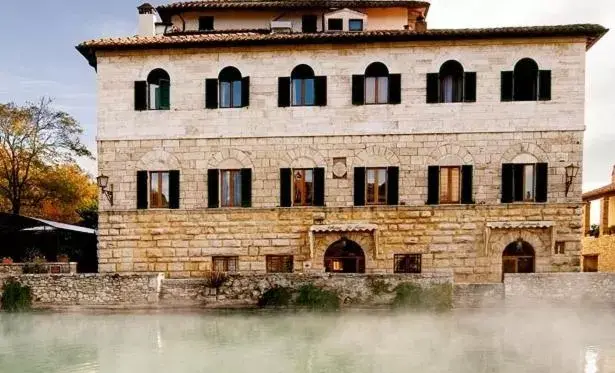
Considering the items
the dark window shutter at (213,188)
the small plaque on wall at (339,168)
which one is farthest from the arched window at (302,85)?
the dark window shutter at (213,188)

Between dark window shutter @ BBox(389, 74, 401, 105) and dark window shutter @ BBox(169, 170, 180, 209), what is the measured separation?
7496mm

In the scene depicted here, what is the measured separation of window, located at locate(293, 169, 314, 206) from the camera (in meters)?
19.0

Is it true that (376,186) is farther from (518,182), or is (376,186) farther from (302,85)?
(518,182)

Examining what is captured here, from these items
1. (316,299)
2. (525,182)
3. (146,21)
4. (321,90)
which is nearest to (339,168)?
(321,90)

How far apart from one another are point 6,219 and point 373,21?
16655 millimetres

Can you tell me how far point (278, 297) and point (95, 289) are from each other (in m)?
5.52

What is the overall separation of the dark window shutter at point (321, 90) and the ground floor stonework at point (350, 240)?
3473mm

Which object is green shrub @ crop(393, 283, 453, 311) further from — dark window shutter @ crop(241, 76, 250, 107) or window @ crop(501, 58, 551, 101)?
dark window shutter @ crop(241, 76, 250, 107)

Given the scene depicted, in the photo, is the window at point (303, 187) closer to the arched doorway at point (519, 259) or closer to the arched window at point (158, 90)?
the arched window at point (158, 90)

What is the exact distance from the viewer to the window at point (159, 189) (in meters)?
19.3

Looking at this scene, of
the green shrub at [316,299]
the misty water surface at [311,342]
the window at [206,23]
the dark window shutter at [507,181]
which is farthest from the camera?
the window at [206,23]

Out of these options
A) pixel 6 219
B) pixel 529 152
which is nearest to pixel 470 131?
pixel 529 152

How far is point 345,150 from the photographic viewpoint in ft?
61.9

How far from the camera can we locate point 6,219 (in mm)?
21344
